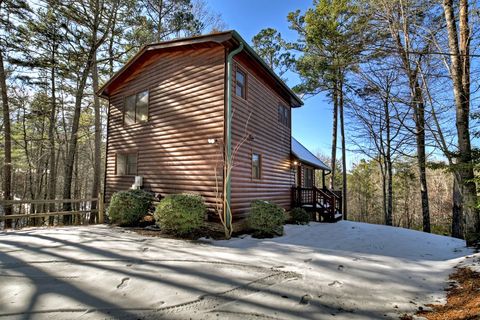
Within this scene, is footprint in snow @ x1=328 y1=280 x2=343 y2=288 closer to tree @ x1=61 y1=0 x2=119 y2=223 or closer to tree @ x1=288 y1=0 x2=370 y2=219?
tree @ x1=288 y1=0 x2=370 y2=219

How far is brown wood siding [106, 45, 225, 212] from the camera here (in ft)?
25.2

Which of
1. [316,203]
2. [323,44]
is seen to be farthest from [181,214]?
[323,44]

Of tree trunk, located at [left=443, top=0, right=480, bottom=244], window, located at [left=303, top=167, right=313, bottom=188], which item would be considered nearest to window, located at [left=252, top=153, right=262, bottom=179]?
tree trunk, located at [left=443, top=0, right=480, bottom=244]

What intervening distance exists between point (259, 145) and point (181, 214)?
13.0ft

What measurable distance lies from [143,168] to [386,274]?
8.32 metres

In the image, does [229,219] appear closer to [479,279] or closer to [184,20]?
[479,279]

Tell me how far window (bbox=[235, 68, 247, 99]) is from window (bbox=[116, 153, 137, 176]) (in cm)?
505

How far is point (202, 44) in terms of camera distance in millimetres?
7992

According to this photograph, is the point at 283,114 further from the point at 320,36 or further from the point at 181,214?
the point at 181,214

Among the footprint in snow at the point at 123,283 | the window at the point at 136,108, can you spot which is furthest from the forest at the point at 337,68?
the footprint in snow at the point at 123,283

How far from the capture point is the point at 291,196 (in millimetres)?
11672

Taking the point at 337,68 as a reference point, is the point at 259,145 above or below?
below

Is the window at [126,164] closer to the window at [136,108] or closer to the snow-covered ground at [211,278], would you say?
the window at [136,108]

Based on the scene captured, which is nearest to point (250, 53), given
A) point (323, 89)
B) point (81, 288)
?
point (81, 288)
